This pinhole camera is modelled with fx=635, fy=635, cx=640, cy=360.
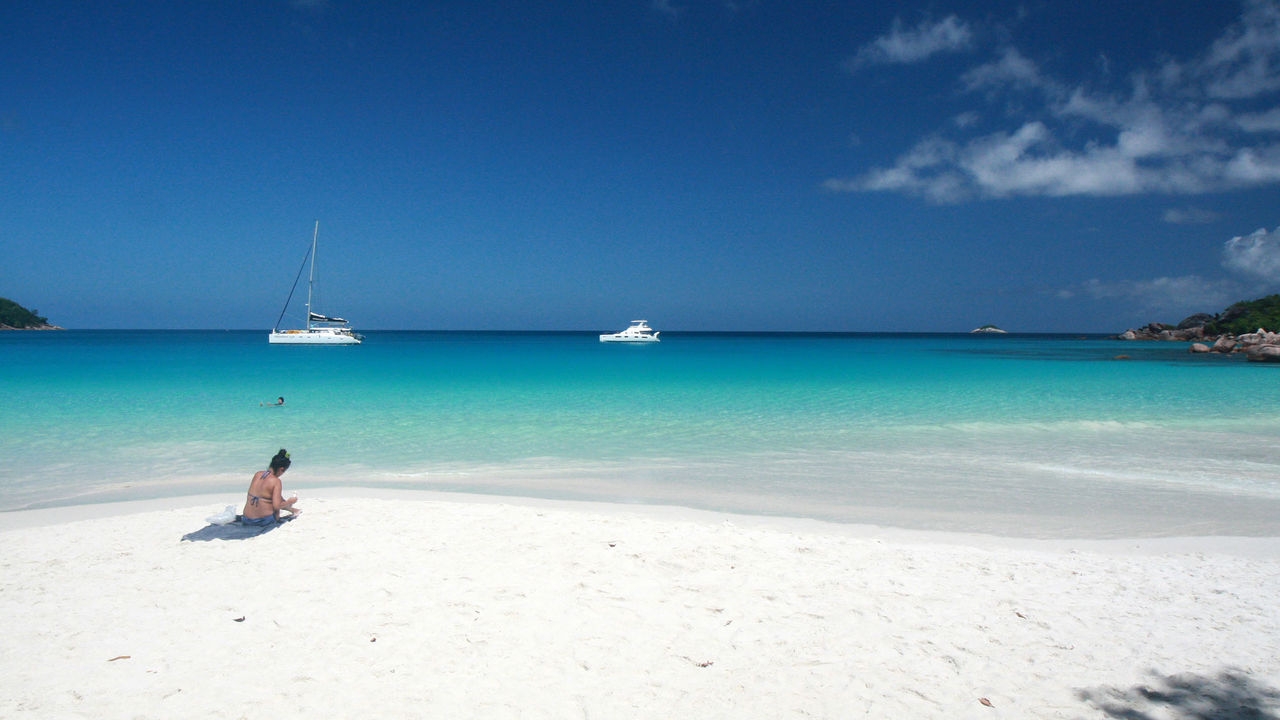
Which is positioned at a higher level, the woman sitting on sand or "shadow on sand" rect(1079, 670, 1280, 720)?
the woman sitting on sand

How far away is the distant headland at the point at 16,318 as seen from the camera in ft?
527

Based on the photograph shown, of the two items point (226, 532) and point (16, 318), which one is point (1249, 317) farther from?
point (16, 318)

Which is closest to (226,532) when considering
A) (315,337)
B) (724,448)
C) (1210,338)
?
(724,448)

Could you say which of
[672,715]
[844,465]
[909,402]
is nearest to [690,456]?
[844,465]

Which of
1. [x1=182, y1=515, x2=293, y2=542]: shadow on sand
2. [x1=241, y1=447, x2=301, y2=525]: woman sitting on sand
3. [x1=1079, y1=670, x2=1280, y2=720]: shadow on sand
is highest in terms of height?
[x1=241, y1=447, x2=301, y2=525]: woman sitting on sand

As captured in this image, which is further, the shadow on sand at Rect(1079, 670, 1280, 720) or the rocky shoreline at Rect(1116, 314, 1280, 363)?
the rocky shoreline at Rect(1116, 314, 1280, 363)

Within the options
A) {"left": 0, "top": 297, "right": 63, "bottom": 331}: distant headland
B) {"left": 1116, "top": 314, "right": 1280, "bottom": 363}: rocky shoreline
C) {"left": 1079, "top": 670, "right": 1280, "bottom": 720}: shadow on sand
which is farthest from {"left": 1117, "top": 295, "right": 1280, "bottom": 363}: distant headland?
{"left": 0, "top": 297, "right": 63, "bottom": 331}: distant headland

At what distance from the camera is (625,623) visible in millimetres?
5090

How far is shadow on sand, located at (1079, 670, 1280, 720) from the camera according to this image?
380 centimetres

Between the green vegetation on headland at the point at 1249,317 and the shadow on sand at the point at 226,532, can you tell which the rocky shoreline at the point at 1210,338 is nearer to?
the green vegetation on headland at the point at 1249,317

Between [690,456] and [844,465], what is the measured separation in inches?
122

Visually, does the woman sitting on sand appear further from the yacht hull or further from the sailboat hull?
the yacht hull

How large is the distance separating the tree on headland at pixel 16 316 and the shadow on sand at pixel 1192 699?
22394 cm

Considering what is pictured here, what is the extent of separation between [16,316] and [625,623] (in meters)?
229
